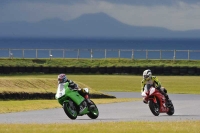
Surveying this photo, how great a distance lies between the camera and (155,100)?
89.4 ft

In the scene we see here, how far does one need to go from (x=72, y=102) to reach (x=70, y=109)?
0.84 ft

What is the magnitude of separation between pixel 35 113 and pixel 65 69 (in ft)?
159

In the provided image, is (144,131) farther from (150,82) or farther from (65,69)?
(65,69)

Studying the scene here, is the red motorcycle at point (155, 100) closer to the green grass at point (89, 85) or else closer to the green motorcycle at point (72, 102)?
the green motorcycle at point (72, 102)

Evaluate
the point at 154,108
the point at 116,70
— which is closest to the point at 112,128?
the point at 154,108

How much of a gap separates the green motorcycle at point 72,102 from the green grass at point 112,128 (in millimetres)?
3033

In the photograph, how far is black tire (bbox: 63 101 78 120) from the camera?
24766mm

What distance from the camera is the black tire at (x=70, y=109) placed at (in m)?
24.8

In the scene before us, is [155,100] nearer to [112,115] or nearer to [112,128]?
[112,115]

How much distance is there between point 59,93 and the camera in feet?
81.1

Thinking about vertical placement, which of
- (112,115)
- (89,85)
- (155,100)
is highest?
(155,100)

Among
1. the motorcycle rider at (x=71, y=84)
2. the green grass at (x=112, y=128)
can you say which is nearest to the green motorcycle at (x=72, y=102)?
the motorcycle rider at (x=71, y=84)

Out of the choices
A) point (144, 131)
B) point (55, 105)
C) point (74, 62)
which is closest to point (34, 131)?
point (144, 131)

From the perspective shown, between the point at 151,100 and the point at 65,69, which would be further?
the point at 65,69
